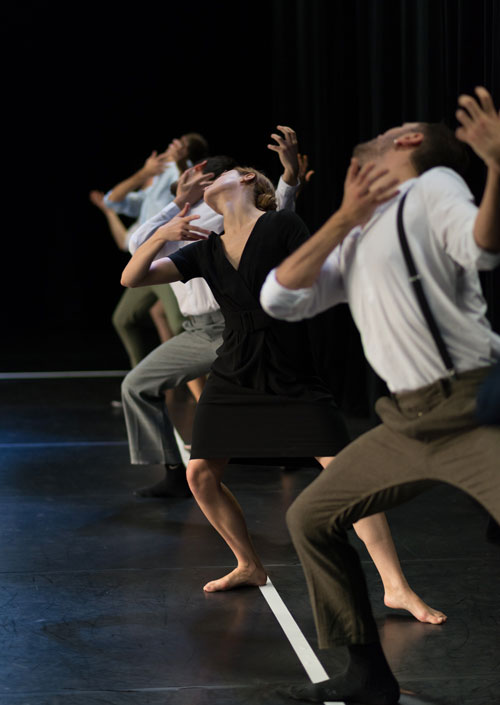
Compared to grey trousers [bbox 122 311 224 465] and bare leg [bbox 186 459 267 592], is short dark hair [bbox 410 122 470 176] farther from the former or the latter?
grey trousers [bbox 122 311 224 465]

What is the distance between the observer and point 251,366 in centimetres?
333

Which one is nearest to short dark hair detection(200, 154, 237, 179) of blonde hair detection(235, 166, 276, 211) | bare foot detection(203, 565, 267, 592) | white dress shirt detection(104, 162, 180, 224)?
blonde hair detection(235, 166, 276, 211)

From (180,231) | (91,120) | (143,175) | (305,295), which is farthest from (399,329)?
(91,120)

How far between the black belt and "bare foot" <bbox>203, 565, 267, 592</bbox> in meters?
0.81

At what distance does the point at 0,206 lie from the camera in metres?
12.3

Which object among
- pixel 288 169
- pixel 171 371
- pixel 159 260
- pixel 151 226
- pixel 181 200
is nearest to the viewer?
pixel 159 260

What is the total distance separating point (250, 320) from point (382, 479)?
3.38 ft

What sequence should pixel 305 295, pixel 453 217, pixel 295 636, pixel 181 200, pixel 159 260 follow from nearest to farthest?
1. pixel 453 217
2. pixel 305 295
3. pixel 295 636
4. pixel 159 260
5. pixel 181 200

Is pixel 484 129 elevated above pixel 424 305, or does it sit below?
above

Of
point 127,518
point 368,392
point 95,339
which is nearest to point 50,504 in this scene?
point 127,518

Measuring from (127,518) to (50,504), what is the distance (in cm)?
43

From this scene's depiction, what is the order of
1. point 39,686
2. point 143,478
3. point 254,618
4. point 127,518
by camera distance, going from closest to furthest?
point 39,686 → point 254,618 → point 127,518 → point 143,478

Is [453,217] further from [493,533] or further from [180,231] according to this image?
[493,533]

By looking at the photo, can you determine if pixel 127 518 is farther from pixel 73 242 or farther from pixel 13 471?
pixel 73 242
